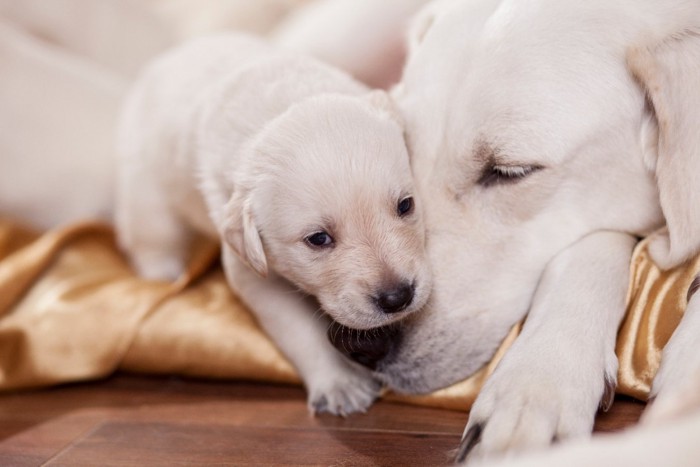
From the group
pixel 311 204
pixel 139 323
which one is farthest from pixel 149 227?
pixel 311 204

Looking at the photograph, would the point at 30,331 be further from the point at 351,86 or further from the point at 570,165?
the point at 570,165

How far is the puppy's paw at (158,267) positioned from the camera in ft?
7.26

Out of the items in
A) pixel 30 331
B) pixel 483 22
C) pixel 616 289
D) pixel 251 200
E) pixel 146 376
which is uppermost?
pixel 483 22

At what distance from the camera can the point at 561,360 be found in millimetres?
1185

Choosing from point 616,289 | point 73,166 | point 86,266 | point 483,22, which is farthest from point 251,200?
point 73,166

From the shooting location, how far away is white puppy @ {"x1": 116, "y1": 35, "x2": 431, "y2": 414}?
4.47 feet

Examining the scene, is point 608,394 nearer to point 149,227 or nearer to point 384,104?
point 384,104

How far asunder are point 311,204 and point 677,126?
0.67 m

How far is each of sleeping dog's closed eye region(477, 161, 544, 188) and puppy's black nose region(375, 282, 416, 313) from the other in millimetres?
252

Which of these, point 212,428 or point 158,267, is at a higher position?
point 212,428

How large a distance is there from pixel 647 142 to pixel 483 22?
401mm

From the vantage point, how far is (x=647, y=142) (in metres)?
1.40

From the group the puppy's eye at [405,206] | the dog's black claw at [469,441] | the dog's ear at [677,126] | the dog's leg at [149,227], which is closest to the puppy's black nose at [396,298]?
the puppy's eye at [405,206]

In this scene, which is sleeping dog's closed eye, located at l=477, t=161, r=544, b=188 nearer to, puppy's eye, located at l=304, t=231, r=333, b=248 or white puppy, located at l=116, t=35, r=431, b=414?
white puppy, located at l=116, t=35, r=431, b=414
